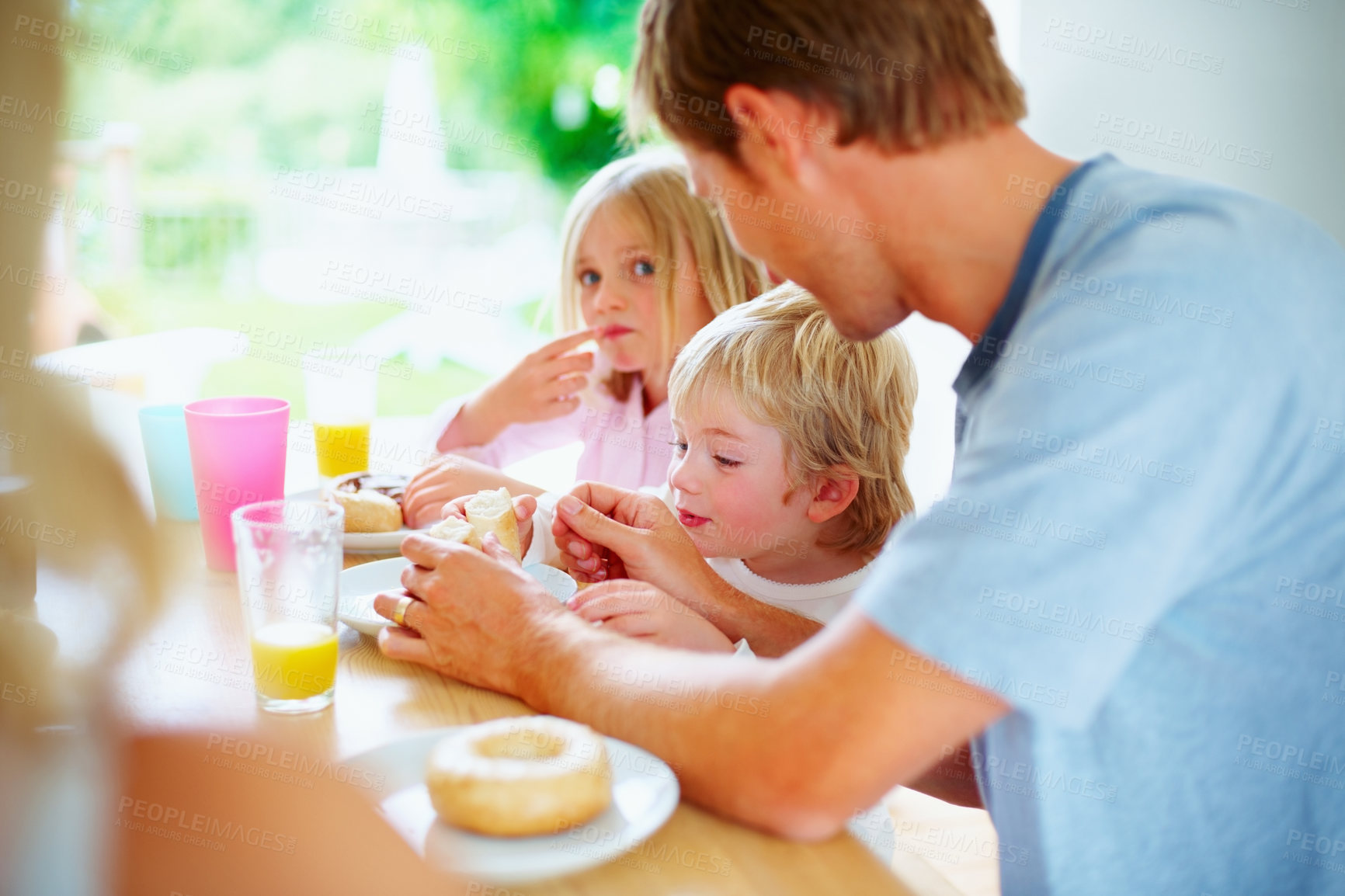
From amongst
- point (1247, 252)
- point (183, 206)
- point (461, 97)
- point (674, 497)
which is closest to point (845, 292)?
point (1247, 252)

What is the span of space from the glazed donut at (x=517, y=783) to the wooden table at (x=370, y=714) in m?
0.04

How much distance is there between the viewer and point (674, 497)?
173 centimetres

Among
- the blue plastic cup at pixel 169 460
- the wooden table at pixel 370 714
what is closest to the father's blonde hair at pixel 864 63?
the wooden table at pixel 370 714

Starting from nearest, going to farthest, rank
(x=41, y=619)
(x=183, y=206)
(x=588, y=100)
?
(x=41, y=619), (x=588, y=100), (x=183, y=206)

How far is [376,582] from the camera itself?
51.4 inches

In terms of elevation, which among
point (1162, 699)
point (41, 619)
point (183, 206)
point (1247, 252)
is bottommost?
point (183, 206)

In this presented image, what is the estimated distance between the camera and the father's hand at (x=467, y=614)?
3.28 ft

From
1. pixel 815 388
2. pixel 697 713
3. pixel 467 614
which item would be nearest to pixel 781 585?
pixel 815 388

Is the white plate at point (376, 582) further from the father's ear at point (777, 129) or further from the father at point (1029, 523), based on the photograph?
the father's ear at point (777, 129)

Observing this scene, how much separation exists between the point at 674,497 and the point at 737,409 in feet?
0.62

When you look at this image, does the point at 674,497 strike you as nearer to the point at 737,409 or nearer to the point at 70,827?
the point at 737,409

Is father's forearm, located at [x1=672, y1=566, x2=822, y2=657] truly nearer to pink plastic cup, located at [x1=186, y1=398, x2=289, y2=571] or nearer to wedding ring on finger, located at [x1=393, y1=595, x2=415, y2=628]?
wedding ring on finger, located at [x1=393, y1=595, x2=415, y2=628]

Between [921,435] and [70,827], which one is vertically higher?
[70,827]

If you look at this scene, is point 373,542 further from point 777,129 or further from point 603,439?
point 603,439
